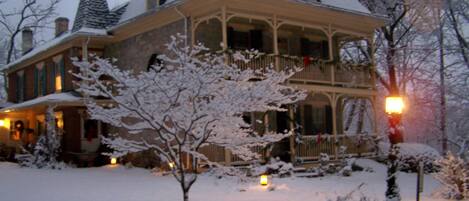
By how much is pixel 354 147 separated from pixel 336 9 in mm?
5168

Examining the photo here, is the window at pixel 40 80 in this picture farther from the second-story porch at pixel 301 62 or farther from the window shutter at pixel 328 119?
the window shutter at pixel 328 119

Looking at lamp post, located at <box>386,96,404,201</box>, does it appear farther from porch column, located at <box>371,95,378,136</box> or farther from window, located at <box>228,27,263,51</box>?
porch column, located at <box>371,95,378,136</box>

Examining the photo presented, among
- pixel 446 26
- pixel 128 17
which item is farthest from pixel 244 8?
pixel 446 26

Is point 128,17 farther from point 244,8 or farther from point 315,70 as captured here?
point 315,70

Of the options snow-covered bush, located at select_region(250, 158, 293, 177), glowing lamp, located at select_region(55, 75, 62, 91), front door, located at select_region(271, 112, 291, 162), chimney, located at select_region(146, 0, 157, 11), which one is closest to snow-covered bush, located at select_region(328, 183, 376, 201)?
snow-covered bush, located at select_region(250, 158, 293, 177)

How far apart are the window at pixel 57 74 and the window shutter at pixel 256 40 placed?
8733 millimetres

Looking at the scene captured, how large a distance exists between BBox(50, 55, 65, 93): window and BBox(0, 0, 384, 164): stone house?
0.04 meters

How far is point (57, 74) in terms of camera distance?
923 inches

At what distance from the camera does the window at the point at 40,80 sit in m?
24.8

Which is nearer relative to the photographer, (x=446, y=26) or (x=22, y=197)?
(x=22, y=197)

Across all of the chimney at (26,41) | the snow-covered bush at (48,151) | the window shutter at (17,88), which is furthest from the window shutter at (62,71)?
the chimney at (26,41)

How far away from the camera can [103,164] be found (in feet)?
68.6

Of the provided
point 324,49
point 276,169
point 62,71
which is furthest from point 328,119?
point 62,71

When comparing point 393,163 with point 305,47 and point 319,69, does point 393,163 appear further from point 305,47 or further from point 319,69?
point 305,47
